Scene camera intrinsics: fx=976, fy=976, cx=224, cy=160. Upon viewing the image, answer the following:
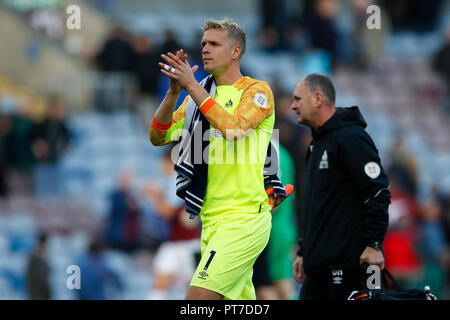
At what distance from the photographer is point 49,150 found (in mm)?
16641

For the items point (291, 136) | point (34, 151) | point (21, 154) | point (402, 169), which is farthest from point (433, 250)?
point (21, 154)

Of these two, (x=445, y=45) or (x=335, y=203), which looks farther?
(x=445, y=45)

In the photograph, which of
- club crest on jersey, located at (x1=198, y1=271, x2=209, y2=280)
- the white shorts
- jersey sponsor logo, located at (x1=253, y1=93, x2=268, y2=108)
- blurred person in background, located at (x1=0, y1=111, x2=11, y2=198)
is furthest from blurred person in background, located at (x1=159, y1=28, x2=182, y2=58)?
club crest on jersey, located at (x1=198, y1=271, x2=209, y2=280)

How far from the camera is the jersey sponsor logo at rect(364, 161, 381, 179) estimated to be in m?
7.51

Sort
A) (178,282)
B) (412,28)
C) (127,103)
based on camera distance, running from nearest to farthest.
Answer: (178,282) → (127,103) → (412,28)

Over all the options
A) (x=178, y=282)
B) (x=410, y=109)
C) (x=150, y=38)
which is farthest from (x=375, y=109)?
(x=178, y=282)

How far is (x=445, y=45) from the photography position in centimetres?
2031

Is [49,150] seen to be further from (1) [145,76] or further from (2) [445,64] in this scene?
(2) [445,64]

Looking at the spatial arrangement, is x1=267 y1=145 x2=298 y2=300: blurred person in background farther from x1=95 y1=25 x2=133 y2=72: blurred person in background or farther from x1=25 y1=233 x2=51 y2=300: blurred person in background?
x1=95 y1=25 x2=133 y2=72: blurred person in background

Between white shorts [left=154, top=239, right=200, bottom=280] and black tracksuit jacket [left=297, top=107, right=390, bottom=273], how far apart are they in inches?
151

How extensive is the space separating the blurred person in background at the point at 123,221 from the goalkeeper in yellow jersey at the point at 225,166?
8.03m

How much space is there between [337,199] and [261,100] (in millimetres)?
1214

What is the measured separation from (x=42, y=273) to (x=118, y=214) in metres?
1.70

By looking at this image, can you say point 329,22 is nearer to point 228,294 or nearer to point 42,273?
point 42,273
